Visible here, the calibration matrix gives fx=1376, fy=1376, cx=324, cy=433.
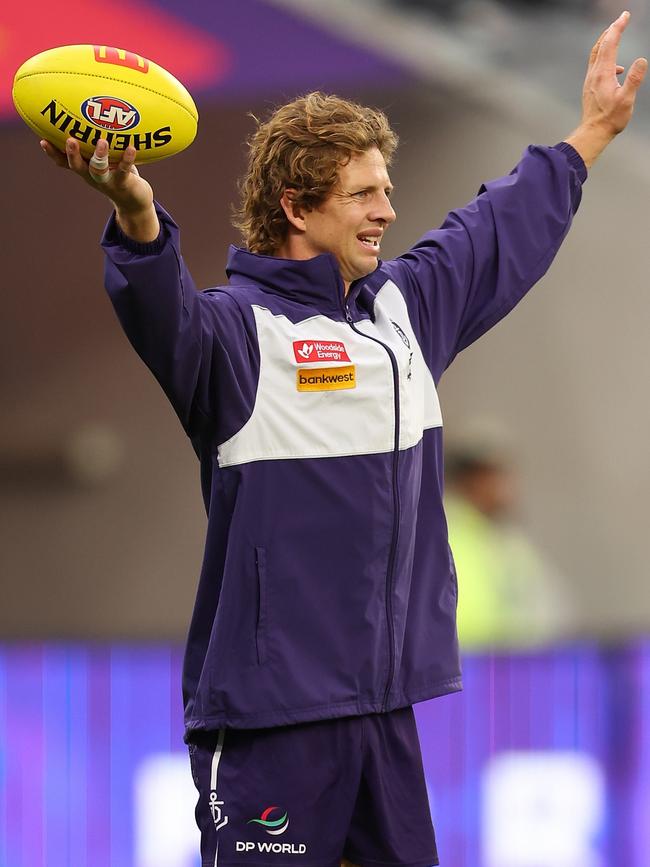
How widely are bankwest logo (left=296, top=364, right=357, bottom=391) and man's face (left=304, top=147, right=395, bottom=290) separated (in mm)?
210

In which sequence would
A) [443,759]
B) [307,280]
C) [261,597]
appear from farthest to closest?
[443,759], [307,280], [261,597]

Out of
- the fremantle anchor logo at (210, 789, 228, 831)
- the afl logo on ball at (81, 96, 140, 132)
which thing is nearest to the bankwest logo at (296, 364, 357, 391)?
the afl logo on ball at (81, 96, 140, 132)

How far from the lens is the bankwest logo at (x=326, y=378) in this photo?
7.45 ft

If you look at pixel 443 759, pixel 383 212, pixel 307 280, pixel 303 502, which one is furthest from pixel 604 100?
pixel 443 759

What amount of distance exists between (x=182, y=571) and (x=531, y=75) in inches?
105

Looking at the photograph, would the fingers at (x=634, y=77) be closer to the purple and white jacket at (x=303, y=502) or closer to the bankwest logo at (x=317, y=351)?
the purple and white jacket at (x=303, y=502)

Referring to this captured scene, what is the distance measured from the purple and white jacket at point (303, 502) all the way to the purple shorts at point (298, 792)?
0.18 feet

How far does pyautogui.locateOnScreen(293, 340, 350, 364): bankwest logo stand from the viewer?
2.27 meters

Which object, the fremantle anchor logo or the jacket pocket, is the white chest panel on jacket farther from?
the fremantle anchor logo

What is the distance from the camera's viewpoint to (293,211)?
243cm

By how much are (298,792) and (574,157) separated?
4.40 feet

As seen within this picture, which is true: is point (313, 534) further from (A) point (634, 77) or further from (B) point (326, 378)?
(A) point (634, 77)

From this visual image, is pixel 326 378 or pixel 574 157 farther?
pixel 574 157

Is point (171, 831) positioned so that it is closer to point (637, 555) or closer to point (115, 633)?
point (115, 633)
